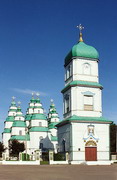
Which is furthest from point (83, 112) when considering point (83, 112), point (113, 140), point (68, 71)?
point (113, 140)

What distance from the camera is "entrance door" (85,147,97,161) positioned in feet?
115

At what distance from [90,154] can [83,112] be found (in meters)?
5.17

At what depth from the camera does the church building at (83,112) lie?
115 feet

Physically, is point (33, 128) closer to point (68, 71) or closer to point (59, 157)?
point (68, 71)

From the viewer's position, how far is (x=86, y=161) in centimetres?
3456

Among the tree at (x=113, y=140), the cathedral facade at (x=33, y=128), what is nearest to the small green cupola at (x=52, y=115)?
the cathedral facade at (x=33, y=128)

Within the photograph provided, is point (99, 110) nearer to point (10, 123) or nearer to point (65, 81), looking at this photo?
point (65, 81)

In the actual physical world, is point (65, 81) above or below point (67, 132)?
above

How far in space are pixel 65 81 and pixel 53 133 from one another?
34882 millimetres

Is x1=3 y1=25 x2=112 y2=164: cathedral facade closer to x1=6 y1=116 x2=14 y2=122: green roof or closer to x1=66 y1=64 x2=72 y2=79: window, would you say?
x1=66 y1=64 x2=72 y2=79: window

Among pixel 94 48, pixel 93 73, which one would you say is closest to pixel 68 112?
pixel 93 73

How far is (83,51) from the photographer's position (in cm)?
3809

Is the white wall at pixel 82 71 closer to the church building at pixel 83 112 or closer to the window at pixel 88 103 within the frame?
the church building at pixel 83 112
